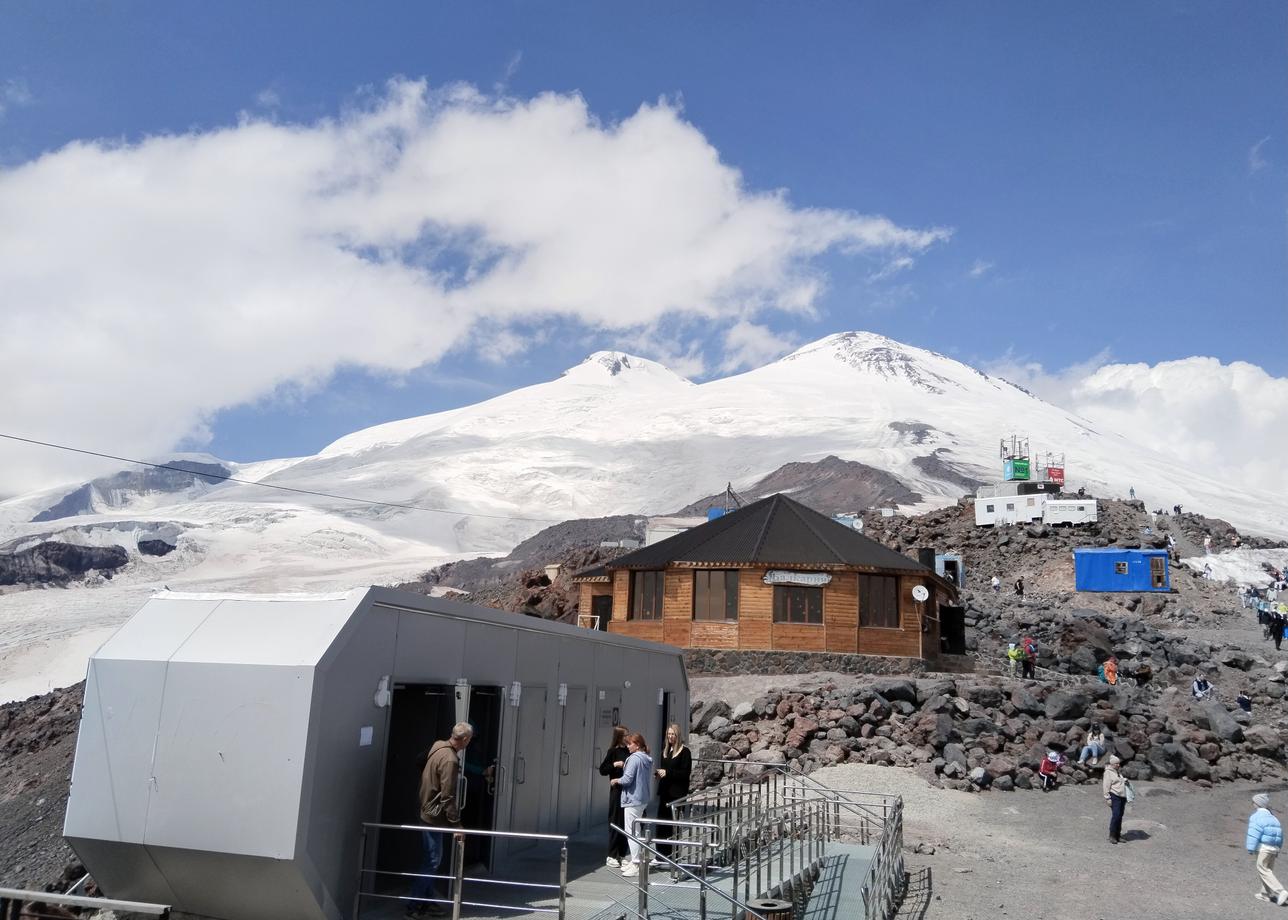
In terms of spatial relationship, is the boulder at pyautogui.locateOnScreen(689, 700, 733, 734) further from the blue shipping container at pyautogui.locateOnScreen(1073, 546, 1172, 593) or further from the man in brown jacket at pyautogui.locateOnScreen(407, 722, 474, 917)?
the blue shipping container at pyautogui.locateOnScreen(1073, 546, 1172, 593)

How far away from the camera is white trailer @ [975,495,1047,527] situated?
228 ft

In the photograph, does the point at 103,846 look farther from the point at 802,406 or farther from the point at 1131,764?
the point at 802,406

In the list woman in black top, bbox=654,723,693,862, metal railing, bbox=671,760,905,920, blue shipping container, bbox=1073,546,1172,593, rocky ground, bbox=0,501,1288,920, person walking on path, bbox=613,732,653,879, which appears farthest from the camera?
blue shipping container, bbox=1073,546,1172,593

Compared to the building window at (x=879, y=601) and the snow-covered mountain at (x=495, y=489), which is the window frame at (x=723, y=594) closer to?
the building window at (x=879, y=601)

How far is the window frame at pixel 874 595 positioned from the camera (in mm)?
30359

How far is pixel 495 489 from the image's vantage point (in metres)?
157

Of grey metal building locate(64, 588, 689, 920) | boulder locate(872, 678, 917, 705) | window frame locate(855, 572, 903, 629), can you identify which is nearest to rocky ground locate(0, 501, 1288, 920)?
boulder locate(872, 678, 917, 705)

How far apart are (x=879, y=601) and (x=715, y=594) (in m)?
5.13

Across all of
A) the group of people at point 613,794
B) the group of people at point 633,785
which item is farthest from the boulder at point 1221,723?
the group of people at point 633,785

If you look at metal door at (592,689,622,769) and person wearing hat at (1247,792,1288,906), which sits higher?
metal door at (592,689,622,769)

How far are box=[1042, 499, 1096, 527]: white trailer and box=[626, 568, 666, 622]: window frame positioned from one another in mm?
44414

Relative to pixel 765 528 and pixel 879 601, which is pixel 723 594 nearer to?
pixel 765 528

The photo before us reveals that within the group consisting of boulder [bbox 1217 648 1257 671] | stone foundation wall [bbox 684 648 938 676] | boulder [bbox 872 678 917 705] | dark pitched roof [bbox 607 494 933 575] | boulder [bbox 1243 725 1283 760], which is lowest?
boulder [bbox 1243 725 1283 760]

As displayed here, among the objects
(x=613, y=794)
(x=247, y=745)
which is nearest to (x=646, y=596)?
(x=613, y=794)
